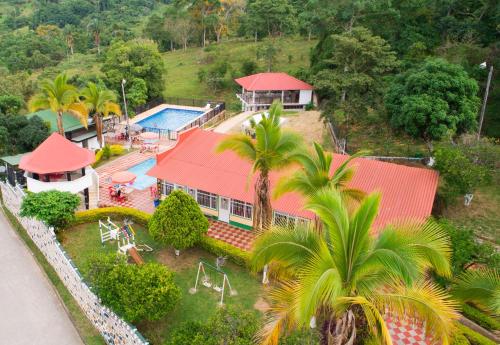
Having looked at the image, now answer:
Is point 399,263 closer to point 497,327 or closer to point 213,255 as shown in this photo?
point 497,327

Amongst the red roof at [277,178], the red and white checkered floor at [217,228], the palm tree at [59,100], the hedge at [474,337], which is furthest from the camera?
the palm tree at [59,100]

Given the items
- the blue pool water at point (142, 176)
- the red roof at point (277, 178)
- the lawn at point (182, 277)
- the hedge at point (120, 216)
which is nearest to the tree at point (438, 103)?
the red roof at point (277, 178)

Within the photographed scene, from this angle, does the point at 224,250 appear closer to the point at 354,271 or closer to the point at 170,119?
the point at 354,271

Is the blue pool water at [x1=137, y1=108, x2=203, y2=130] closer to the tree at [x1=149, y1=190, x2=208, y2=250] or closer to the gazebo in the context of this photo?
the gazebo

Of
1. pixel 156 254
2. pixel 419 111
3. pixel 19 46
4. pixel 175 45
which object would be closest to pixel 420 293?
pixel 156 254

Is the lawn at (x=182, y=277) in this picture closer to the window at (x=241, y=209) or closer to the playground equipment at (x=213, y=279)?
the playground equipment at (x=213, y=279)
